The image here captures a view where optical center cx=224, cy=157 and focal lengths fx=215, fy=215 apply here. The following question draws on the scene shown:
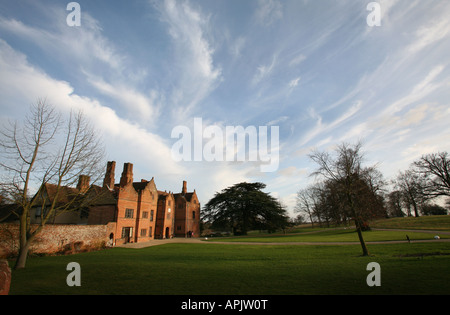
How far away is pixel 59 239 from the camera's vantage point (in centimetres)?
2108

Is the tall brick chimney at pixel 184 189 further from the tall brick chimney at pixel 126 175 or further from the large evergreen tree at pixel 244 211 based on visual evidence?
the tall brick chimney at pixel 126 175

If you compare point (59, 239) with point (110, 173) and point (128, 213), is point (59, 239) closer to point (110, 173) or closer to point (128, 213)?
point (128, 213)

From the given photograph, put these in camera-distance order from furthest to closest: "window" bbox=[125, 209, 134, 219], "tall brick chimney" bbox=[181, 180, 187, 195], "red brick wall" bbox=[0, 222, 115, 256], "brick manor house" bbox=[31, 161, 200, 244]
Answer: "tall brick chimney" bbox=[181, 180, 187, 195], "window" bbox=[125, 209, 134, 219], "brick manor house" bbox=[31, 161, 200, 244], "red brick wall" bbox=[0, 222, 115, 256]

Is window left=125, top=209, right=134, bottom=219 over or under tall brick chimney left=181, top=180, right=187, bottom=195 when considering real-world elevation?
under

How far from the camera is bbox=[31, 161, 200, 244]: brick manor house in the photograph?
31.2m

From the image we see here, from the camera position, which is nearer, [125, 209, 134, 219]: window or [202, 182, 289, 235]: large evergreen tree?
[125, 209, 134, 219]: window

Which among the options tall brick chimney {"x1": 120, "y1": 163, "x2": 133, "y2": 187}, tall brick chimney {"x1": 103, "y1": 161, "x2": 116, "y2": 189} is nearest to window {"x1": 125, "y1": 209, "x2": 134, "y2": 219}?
tall brick chimney {"x1": 120, "y1": 163, "x2": 133, "y2": 187}

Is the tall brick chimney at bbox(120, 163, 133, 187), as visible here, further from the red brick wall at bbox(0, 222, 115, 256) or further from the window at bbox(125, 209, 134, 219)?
the red brick wall at bbox(0, 222, 115, 256)

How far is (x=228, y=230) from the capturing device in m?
68.6

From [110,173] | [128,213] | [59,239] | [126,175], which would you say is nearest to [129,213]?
[128,213]

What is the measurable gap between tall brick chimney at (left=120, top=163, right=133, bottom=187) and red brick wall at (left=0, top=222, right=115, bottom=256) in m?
10.4
